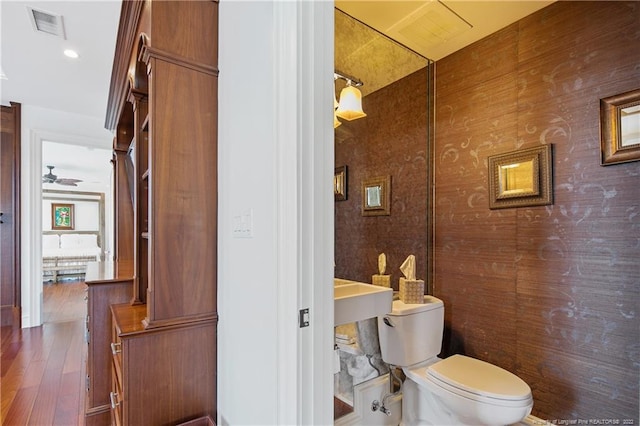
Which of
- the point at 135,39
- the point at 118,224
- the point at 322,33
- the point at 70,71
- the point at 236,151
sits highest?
the point at 70,71

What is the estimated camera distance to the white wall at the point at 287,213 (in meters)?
0.93

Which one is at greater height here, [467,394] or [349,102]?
[349,102]

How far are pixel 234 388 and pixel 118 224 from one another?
89.2 inches

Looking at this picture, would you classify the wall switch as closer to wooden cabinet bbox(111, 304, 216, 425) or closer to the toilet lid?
wooden cabinet bbox(111, 304, 216, 425)

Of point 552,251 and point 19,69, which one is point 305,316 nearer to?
point 552,251

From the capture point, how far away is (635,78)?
1577 millimetres

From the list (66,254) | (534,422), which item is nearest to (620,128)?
(534,422)

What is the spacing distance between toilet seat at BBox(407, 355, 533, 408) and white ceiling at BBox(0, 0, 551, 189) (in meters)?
2.09

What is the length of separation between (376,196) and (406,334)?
0.94 metres

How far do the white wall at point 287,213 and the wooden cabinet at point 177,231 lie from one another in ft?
0.95

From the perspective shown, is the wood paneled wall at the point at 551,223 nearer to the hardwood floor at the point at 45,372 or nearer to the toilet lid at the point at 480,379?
the toilet lid at the point at 480,379

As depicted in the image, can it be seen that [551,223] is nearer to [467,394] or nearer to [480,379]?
[480,379]

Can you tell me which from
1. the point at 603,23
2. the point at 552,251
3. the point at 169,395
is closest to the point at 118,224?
the point at 169,395

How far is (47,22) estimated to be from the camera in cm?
200
